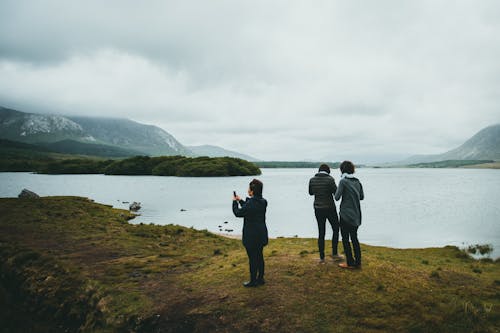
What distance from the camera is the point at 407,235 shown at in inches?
1631

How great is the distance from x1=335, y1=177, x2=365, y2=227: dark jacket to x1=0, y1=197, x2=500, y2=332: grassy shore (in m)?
2.26

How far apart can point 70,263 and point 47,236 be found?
873 centimetres

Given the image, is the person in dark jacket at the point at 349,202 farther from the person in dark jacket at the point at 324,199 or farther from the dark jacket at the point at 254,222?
the dark jacket at the point at 254,222

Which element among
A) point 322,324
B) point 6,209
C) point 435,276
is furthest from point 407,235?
point 6,209

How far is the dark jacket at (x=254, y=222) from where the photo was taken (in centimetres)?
1111

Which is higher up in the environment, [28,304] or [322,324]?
[322,324]

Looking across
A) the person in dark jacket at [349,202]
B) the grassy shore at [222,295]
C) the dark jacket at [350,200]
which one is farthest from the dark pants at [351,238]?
the grassy shore at [222,295]

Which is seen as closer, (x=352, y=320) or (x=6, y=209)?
(x=352, y=320)

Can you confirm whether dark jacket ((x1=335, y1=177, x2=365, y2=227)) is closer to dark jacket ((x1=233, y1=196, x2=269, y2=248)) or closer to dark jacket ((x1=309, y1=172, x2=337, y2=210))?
dark jacket ((x1=309, y1=172, x2=337, y2=210))

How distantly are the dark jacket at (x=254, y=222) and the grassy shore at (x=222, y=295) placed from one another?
81.9 inches

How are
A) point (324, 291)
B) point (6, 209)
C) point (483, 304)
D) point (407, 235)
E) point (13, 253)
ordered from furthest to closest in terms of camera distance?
1. point (407, 235)
2. point (6, 209)
3. point (13, 253)
4. point (324, 291)
5. point (483, 304)

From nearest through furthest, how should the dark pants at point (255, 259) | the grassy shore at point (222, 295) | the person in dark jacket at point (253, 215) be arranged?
the grassy shore at point (222, 295) < the person in dark jacket at point (253, 215) < the dark pants at point (255, 259)

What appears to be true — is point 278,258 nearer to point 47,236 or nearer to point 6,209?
point 47,236

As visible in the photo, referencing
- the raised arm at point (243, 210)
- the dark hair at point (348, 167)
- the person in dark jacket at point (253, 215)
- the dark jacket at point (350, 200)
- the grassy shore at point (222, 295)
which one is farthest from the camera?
the dark hair at point (348, 167)
